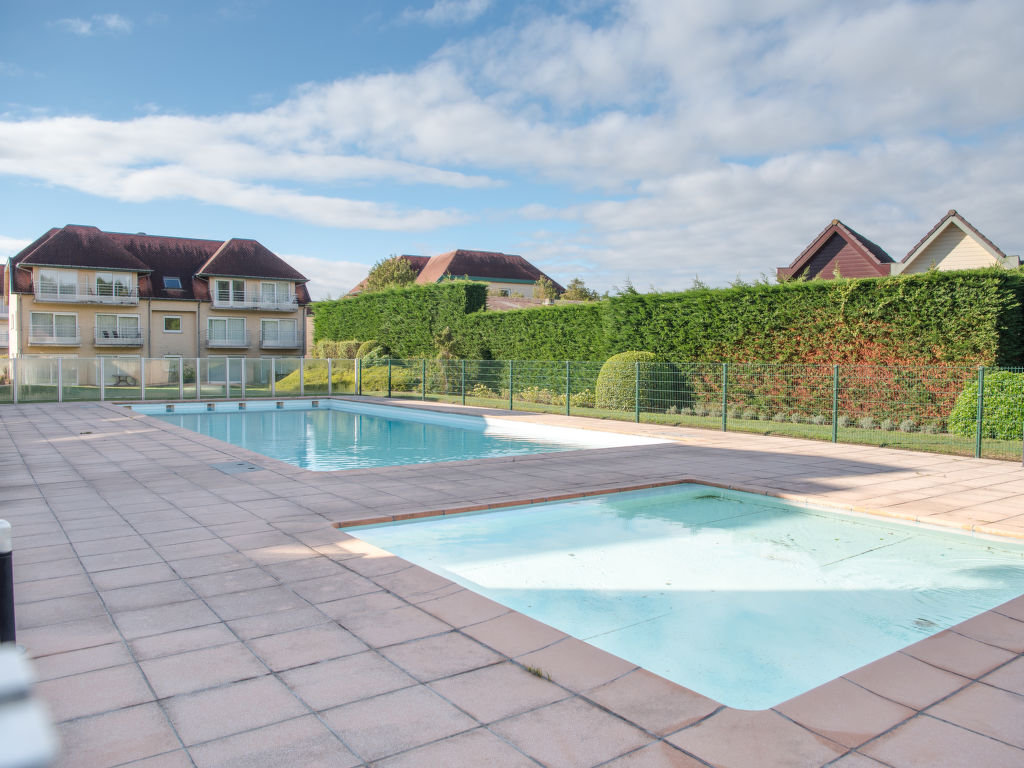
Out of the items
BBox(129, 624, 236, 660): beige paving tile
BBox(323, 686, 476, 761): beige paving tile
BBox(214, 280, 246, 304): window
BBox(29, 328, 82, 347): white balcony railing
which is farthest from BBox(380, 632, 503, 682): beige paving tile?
BBox(214, 280, 246, 304): window

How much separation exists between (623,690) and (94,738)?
2.00 metres

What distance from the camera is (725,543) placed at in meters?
5.86

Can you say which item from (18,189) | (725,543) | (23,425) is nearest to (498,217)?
(18,189)

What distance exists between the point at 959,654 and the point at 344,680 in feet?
9.51

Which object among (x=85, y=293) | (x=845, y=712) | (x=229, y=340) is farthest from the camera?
(x=229, y=340)

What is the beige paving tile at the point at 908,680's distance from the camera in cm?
277

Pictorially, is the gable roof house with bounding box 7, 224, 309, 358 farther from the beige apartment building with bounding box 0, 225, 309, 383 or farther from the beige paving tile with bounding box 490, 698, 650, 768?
the beige paving tile with bounding box 490, 698, 650, 768

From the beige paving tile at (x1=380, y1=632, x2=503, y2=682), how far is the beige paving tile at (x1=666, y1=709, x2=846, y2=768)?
3.22 feet

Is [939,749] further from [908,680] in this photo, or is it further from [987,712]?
[908,680]

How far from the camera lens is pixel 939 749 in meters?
2.35

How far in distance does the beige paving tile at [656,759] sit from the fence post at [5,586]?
2.42 metres

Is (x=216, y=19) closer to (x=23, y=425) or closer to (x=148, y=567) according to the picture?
(x=23, y=425)

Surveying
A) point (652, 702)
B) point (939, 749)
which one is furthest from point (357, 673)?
point (939, 749)

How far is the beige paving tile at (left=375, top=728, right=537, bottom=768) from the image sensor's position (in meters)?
2.24
